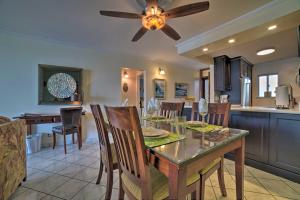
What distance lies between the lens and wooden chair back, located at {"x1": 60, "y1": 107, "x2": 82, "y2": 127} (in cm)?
280

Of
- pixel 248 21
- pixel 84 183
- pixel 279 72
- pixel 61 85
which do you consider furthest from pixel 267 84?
pixel 61 85

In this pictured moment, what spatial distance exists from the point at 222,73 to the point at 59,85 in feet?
14.1

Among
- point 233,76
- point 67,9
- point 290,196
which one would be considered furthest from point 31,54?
point 233,76

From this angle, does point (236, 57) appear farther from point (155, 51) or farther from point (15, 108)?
point (15, 108)

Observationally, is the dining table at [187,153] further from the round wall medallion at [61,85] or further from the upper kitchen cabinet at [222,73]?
the upper kitchen cabinet at [222,73]

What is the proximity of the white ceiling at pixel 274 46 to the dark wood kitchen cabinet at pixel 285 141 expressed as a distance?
6.38 ft

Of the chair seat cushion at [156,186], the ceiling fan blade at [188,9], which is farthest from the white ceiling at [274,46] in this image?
the chair seat cushion at [156,186]

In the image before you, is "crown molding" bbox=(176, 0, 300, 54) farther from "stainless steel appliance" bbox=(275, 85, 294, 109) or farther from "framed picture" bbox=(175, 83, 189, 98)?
"framed picture" bbox=(175, 83, 189, 98)

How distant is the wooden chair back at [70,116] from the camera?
280 cm

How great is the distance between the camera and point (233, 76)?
4.38 metres

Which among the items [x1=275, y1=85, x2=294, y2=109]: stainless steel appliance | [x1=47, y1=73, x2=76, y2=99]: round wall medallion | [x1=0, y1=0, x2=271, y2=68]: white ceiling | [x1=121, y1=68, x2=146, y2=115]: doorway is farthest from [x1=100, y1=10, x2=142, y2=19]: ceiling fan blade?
[x1=121, y1=68, x2=146, y2=115]: doorway

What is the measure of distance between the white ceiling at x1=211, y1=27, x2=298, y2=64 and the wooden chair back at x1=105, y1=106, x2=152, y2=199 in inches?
143

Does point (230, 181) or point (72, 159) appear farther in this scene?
point (72, 159)

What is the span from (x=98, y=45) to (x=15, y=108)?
2185 mm
